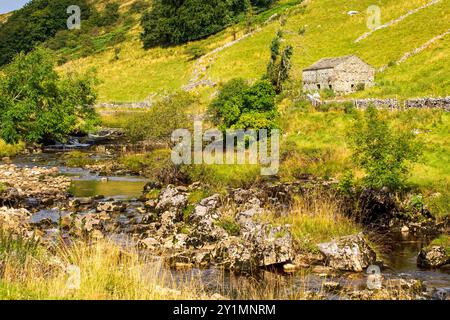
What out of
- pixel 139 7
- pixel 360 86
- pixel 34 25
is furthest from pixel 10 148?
pixel 34 25

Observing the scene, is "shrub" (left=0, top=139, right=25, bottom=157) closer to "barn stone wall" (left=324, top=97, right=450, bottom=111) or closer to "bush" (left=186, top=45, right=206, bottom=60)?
"barn stone wall" (left=324, top=97, right=450, bottom=111)

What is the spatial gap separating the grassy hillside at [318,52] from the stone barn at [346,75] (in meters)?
1.62

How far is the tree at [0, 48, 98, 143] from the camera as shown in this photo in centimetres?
5262

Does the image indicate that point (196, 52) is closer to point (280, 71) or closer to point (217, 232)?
point (280, 71)

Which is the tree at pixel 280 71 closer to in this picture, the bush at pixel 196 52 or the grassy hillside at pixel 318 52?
the grassy hillside at pixel 318 52

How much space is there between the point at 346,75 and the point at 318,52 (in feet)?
69.6

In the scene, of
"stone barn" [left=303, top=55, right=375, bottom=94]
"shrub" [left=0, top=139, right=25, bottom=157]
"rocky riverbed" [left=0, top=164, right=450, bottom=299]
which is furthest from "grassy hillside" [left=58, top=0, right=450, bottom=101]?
"shrub" [left=0, top=139, right=25, bottom=157]

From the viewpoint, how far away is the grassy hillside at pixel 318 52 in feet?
184

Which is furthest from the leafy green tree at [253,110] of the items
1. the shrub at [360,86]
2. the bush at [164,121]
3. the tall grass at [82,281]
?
the tall grass at [82,281]

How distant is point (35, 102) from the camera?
54969 millimetres

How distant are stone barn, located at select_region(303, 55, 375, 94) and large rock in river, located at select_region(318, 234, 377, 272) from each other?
129 feet

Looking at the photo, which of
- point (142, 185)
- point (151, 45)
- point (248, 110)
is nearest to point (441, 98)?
point (248, 110)

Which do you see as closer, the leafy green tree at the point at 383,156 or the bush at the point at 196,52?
the leafy green tree at the point at 383,156

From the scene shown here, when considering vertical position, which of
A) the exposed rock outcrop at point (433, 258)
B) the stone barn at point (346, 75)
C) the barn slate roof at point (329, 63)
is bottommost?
the exposed rock outcrop at point (433, 258)
